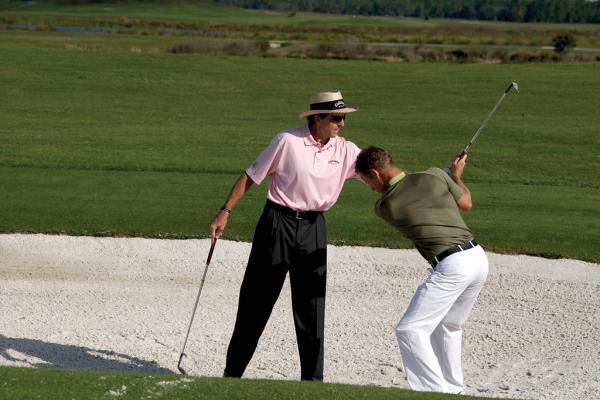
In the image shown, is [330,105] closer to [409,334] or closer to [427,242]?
[427,242]

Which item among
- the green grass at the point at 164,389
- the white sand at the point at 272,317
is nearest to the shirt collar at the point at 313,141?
the green grass at the point at 164,389

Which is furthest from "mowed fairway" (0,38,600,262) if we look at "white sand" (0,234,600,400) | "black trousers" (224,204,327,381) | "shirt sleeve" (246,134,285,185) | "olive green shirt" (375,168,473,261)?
"olive green shirt" (375,168,473,261)

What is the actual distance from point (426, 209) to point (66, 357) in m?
4.16

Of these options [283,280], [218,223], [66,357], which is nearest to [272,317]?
[66,357]

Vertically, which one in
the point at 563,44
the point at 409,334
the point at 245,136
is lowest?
the point at 563,44

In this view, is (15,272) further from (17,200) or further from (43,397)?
(43,397)

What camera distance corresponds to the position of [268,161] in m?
8.62

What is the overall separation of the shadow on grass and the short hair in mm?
3090

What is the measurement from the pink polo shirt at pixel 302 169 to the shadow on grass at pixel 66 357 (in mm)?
2316

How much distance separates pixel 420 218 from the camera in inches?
313

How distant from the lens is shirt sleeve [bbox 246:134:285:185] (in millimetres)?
8617

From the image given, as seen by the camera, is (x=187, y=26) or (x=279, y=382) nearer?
(x=279, y=382)

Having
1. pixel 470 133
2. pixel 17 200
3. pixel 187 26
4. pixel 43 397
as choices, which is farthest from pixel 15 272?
pixel 187 26

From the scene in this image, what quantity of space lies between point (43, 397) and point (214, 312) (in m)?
4.66
